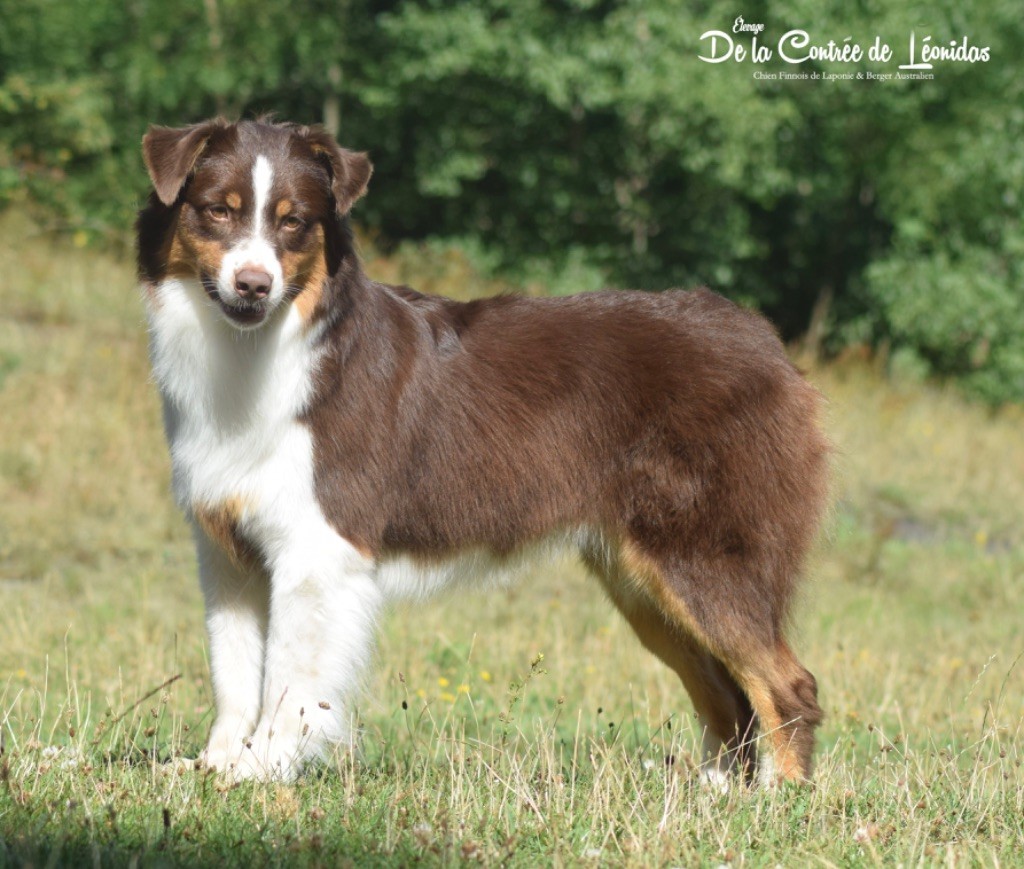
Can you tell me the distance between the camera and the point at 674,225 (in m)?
22.0

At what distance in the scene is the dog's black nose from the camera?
452cm

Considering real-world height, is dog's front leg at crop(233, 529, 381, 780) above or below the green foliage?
below

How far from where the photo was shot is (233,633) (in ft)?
17.1

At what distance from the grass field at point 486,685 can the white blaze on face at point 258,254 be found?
1438 millimetres

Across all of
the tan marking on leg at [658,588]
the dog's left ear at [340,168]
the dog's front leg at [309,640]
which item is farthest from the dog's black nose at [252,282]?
the tan marking on leg at [658,588]

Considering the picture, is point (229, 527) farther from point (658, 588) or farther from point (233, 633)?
point (658, 588)

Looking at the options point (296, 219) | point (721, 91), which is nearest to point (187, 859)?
point (296, 219)

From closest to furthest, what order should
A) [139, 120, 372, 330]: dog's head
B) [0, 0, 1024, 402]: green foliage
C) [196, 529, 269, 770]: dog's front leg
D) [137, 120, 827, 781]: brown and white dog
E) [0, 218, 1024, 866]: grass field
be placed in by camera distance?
[0, 218, 1024, 866]: grass field < [139, 120, 372, 330]: dog's head < [137, 120, 827, 781]: brown and white dog < [196, 529, 269, 770]: dog's front leg < [0, 0, 1024, 402]: green foliage

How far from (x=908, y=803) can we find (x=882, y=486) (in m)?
9.79

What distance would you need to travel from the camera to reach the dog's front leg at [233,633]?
16.9 feet

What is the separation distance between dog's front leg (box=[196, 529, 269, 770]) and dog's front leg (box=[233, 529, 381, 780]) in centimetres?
23

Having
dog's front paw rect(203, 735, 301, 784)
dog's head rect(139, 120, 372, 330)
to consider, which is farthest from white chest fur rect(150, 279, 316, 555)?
dog's front paw rect(203, 735, 301, 784)

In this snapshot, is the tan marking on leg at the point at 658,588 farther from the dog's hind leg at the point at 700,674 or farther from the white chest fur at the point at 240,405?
the white chest fur at the point at 240,405

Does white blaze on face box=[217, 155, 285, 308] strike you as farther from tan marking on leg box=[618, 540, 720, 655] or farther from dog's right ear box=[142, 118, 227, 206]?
tan marking on leg box=[618, 540, 720, 655]
